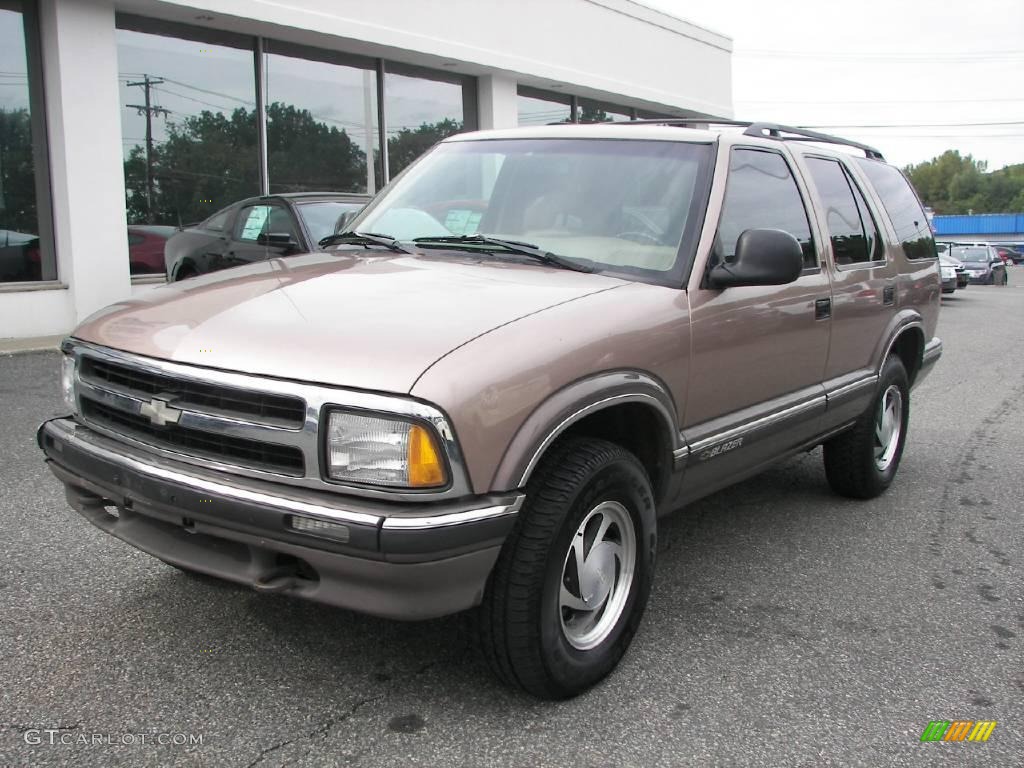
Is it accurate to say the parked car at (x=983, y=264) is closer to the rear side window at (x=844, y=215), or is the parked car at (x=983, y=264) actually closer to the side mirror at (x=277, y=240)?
the side mirror at (x=277, y=240)

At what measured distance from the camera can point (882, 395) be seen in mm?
5156

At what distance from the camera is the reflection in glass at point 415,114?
48.9ft

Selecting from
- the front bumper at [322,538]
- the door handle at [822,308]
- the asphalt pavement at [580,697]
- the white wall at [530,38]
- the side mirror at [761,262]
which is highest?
the white wall at [530,38]

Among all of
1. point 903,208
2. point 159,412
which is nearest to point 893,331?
point 903,208

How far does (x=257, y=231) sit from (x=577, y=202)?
6.57 m

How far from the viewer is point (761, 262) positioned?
346 cm

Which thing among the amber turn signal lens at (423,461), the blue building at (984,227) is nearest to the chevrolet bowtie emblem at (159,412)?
the amber turn signal lens at (423,461)

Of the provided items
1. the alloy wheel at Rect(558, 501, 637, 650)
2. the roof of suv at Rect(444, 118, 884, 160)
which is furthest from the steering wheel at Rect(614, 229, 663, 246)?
the alloy wheel at Rect(558, 501, 637, 650)

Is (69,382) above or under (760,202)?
under

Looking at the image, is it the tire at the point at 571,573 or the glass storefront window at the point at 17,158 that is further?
the glass storefront window at the point at 17,158

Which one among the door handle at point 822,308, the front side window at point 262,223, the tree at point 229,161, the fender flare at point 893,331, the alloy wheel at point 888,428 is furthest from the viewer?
the tree at point 229,161

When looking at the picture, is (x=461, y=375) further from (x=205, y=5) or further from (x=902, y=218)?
(x=205, y=5)

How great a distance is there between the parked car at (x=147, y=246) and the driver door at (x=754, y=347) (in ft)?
30.6

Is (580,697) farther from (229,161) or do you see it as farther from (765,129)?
(229,161)
